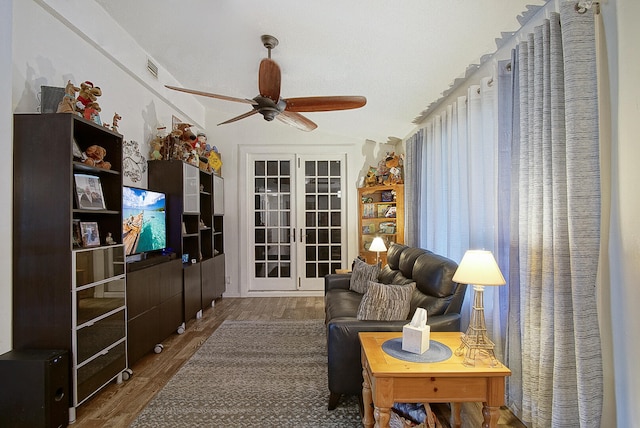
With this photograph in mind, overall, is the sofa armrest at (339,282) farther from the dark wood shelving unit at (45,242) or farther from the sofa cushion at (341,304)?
the dark wood shelving unit at (45,242)

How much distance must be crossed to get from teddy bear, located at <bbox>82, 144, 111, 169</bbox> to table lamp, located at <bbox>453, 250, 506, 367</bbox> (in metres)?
2.54

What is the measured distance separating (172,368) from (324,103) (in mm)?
2572

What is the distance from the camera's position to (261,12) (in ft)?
7.88

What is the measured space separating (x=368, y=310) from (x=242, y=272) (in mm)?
3411

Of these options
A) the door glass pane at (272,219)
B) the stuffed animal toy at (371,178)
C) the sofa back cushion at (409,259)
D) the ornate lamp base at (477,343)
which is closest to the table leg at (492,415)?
the ornate lamp base at (477,343)

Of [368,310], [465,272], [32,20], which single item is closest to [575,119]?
[465,272]

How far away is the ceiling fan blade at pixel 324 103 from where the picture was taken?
8.34 feet

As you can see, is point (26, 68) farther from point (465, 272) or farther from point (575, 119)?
point (575, 119)

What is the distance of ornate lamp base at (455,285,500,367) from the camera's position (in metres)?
1.63

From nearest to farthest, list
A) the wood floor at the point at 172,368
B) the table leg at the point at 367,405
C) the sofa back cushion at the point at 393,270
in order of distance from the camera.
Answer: the table leg at the point at 367,405
the wood floor at the point at 172,368
the sofa back cushion at the point at 393,270

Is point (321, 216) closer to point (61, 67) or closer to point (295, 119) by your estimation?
point (295, 119)

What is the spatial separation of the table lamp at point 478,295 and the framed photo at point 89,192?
2469mm

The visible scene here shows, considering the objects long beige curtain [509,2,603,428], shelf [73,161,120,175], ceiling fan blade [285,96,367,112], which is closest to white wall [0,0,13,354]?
shelf [73,161,120,175]

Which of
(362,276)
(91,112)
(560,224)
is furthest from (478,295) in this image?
(91,112)
